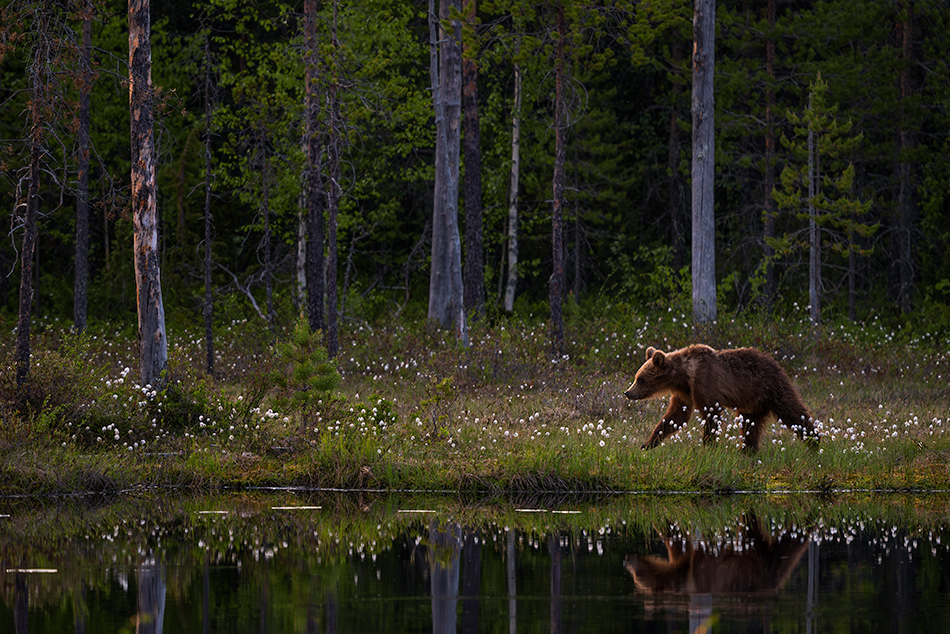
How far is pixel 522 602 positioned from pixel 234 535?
3624mm

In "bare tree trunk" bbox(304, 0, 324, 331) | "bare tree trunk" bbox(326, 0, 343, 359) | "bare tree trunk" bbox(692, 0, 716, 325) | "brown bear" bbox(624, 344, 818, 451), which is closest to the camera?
"brown bear" bbox(624, 344, 818, 451)

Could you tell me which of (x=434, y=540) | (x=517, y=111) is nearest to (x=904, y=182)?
(x=517, y=111)

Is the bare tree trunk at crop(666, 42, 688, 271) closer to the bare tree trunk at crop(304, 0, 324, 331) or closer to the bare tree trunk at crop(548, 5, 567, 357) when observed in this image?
the bare tree trunk at crop(548, 5, 567, 357)

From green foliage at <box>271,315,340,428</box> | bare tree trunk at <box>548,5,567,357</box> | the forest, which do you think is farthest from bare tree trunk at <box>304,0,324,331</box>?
green foliage at <box>271,315,340,428</box>

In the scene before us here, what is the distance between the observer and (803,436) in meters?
14.1

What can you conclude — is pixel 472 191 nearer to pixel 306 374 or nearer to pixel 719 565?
pixel 306 374

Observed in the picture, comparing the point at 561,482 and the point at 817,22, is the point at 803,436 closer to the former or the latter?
the point at 561,482

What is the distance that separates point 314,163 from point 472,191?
6919 millimetres

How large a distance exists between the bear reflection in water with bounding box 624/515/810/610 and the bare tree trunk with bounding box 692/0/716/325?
14.9 meters

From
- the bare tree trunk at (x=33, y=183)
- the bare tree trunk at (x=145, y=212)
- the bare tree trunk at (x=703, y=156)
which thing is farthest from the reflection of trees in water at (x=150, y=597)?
the bare tree trunk at (x=703, y=156)

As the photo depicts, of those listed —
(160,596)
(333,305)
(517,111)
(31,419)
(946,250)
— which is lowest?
(160,596)

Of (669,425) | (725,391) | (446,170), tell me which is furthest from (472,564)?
(446,170)

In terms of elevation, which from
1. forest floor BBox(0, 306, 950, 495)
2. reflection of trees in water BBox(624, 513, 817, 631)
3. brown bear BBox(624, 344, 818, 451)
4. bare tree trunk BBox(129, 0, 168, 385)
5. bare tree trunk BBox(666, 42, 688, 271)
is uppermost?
bare tree trunk BBox(666, 42, 688, 271)

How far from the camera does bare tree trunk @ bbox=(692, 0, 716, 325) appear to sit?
25.3 meters
